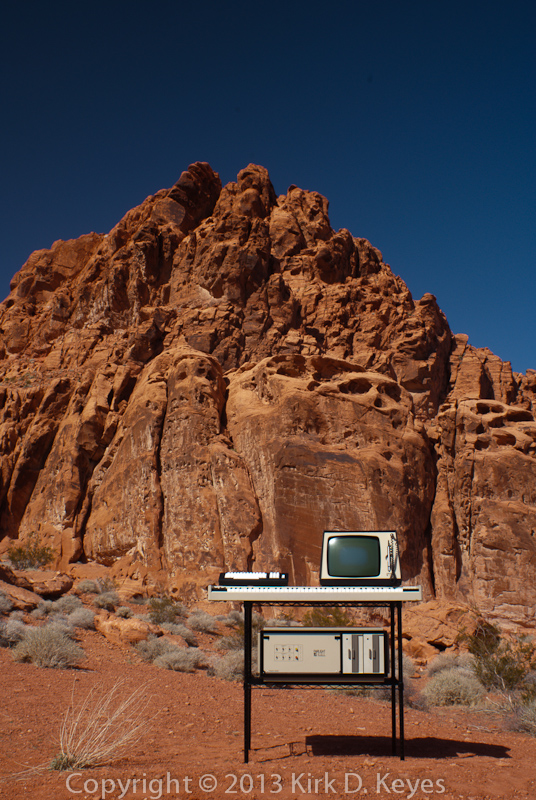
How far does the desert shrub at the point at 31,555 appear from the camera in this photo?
23.7 metres

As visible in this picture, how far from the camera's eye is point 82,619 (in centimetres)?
1333

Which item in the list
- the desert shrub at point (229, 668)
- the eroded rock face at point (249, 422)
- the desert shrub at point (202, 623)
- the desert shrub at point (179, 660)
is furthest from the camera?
the eroded rock face at point (249, 422)

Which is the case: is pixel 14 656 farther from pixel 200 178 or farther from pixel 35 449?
pixel 200 178

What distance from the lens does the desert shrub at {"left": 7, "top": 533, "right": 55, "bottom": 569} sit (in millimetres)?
23719

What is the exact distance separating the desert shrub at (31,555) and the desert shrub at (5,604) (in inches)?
435

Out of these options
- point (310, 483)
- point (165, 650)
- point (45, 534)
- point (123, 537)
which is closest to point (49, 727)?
point (165, 650)

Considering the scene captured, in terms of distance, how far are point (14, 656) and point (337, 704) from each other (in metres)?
5.73

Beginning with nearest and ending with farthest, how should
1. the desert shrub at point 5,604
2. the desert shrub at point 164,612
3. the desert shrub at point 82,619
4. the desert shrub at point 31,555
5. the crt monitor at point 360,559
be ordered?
the crt monitor at point 360,559
the desert shrub at point 5,604
the desert shrub at point 82,619
the desert shrub at point 164,612
the desert shrub at point 31,555

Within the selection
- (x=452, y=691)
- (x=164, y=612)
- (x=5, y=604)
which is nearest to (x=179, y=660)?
(x=5, y=604)

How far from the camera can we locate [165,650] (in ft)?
38.7

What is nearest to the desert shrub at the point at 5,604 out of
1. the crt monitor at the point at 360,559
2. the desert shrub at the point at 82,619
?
the desert shrub at the point at 82,619

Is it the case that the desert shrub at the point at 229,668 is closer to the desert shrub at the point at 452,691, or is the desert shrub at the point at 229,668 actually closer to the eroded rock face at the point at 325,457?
the desert shrub at the point at 452,691

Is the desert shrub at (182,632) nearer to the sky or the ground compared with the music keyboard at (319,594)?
nearer to the ground

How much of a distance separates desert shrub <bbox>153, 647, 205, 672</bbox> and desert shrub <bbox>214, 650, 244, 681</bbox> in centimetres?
43
